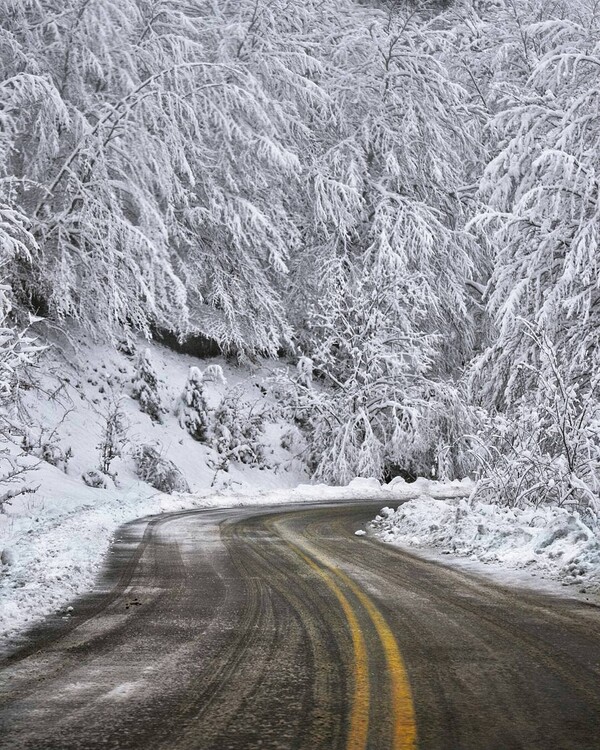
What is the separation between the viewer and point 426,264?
30641 mm

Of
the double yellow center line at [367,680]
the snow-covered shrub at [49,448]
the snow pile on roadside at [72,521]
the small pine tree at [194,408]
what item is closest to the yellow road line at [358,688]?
the double yellow center line at [367,680]

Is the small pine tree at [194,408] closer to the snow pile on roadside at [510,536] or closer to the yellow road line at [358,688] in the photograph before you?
the snow pile on roadside at [510,536]

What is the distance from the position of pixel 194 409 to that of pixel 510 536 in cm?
1930

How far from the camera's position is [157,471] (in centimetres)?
2341

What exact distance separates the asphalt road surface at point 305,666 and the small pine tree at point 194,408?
19.4m

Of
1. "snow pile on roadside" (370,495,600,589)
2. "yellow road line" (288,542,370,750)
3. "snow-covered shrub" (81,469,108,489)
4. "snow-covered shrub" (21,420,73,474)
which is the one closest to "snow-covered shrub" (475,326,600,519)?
"snow pile on roadside" (370,495,600,589)

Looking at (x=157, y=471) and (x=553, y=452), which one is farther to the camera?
(x=157, y=471)

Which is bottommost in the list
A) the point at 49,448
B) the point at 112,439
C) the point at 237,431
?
the point at 49,448

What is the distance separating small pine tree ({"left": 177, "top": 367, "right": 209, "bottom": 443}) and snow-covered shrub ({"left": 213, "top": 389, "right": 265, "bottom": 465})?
51cm

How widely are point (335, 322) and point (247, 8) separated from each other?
41.6ft

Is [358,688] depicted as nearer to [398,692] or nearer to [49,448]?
[398,692]

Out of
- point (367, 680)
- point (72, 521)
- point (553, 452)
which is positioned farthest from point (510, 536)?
point (72, 521)

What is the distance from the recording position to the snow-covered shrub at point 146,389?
2759 cm

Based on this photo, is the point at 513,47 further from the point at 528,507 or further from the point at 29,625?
the point at 29,625
